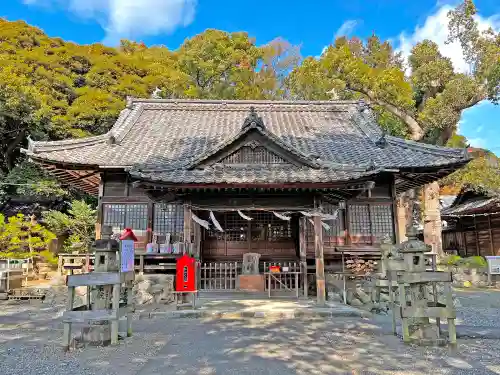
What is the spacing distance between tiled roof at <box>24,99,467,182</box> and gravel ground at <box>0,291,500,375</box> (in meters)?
4.83

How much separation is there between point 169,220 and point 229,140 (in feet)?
13.5

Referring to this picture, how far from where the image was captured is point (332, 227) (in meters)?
14.9

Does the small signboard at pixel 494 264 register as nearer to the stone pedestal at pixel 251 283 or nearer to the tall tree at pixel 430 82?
the tall tree at pixel 430 82

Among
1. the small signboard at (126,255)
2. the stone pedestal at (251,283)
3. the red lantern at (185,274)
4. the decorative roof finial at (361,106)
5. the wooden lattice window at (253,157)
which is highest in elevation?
the decorative roof finial at (361,106)

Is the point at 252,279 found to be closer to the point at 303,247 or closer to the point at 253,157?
the point at 303,247

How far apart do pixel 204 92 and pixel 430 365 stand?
2997 cm

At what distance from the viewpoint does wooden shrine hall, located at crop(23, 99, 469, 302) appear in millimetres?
12227

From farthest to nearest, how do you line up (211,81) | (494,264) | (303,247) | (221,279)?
(211,81)
(494,264)
(221,279)
(303,247)

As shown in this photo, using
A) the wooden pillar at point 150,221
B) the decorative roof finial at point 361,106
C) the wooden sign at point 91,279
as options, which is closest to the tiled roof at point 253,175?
the wooden pillar at point 150,221

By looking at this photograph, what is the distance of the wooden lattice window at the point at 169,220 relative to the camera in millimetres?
14664

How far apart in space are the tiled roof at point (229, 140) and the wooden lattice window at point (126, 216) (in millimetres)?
1894

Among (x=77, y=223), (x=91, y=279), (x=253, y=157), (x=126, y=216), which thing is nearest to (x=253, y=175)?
(x=253, y=157)

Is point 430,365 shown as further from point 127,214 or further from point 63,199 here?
point 63,199

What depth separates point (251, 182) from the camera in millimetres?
11641
